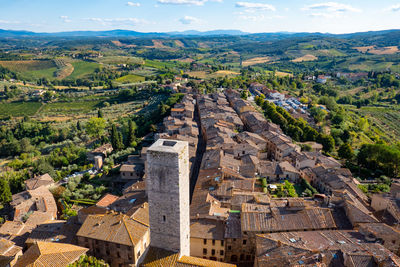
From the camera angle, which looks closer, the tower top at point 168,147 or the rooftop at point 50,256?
the tower top at point 168,147

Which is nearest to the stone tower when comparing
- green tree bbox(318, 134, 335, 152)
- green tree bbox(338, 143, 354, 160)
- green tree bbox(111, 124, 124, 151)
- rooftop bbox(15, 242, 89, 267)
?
rooftop bbox(15, 242, 89, 267)

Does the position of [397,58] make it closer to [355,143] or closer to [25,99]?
[355,143]

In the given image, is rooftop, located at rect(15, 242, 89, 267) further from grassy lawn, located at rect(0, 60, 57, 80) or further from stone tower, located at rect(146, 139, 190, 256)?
grassy lawn, located at rect(0, 60, 57, 80)

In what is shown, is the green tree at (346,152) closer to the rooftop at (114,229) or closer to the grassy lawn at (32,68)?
the rooftop at (114,229)

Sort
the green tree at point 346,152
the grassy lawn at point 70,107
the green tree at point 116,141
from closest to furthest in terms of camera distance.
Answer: the green tree at point 346,152 → the green tree at point 116,141 → the grassy lawn at point 70,107

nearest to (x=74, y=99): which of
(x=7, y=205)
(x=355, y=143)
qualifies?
(x=7, y=205)

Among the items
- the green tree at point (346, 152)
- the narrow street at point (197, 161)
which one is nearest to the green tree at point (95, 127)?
the narrow street at point (197, 161)
